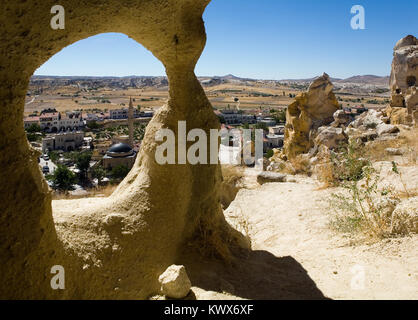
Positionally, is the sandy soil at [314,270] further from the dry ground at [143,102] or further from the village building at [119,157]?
the dry ground at [143,102]

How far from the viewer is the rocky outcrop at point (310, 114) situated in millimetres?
12630

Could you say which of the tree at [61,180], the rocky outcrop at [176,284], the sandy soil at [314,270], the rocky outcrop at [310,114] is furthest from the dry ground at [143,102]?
the rocky outcrop at [176,284]

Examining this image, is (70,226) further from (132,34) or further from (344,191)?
(344,191)

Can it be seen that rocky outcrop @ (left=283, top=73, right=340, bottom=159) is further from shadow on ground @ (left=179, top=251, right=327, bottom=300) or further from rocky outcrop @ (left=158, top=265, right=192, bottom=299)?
rocky outcrop @ (left=158, top=265, right=192, bottom=299)

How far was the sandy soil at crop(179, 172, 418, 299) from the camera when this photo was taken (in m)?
2.89

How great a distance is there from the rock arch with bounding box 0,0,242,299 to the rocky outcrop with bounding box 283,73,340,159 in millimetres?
9638

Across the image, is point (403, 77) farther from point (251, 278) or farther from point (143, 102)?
point (143, 102)

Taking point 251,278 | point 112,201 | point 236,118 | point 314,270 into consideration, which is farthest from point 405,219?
point 236,118

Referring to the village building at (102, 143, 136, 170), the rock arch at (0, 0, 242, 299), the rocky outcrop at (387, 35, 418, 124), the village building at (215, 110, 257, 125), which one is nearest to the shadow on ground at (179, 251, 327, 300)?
the rock arch at (0, 0, 242, 299)

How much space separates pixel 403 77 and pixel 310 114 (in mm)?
4807

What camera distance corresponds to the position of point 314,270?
3.60 meters

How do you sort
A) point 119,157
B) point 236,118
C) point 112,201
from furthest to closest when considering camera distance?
point 236,118
point 119,157
point 112,201

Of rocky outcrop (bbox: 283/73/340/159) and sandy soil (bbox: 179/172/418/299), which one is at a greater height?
rocky outcrop (bbox: 283/73/340/159)
